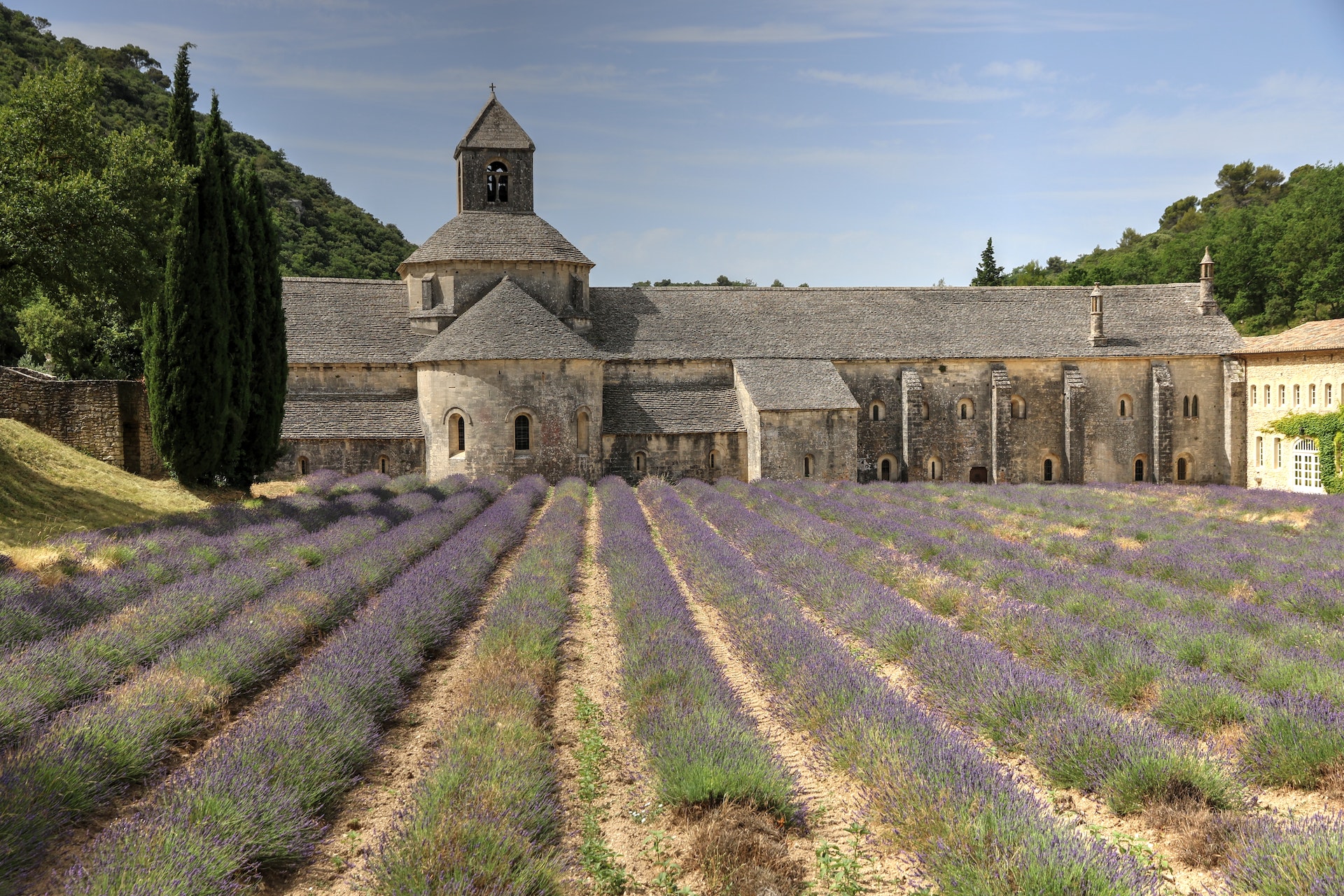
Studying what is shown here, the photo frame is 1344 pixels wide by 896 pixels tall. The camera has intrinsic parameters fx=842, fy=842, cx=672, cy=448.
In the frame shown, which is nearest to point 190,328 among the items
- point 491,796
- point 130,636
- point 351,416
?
point 351,416

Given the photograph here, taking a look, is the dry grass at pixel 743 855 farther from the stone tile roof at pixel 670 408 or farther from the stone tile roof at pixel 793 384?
the stone tile roof at pixel 670 408

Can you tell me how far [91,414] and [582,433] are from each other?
14.1 metres

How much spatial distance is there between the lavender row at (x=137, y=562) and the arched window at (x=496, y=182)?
62.3 feet

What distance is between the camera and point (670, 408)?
31359 millimetres

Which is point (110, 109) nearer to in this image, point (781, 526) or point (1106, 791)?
point (781, 526)

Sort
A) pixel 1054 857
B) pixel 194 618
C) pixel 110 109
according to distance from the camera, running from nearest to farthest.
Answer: pixel 1054 857
pixel 194 618
pixel 110 109

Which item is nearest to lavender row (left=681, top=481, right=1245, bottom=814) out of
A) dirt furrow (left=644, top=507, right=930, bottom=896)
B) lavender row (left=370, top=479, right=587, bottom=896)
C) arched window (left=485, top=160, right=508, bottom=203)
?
dirt furrow (left=644, top=507, right=930, bottom=896)

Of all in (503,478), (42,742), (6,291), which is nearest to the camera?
(42,742)

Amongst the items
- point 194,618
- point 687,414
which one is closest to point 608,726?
point 194,618

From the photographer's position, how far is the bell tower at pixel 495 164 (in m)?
34.1

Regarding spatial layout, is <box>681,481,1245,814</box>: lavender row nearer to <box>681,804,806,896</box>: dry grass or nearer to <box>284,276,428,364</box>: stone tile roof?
<box>681,804,806,896</box>: dry grass

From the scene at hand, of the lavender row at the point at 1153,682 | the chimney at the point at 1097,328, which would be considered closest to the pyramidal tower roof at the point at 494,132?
the chimney at the point at 1097,328

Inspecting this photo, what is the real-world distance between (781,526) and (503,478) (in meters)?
12.0

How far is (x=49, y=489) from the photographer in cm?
1630
